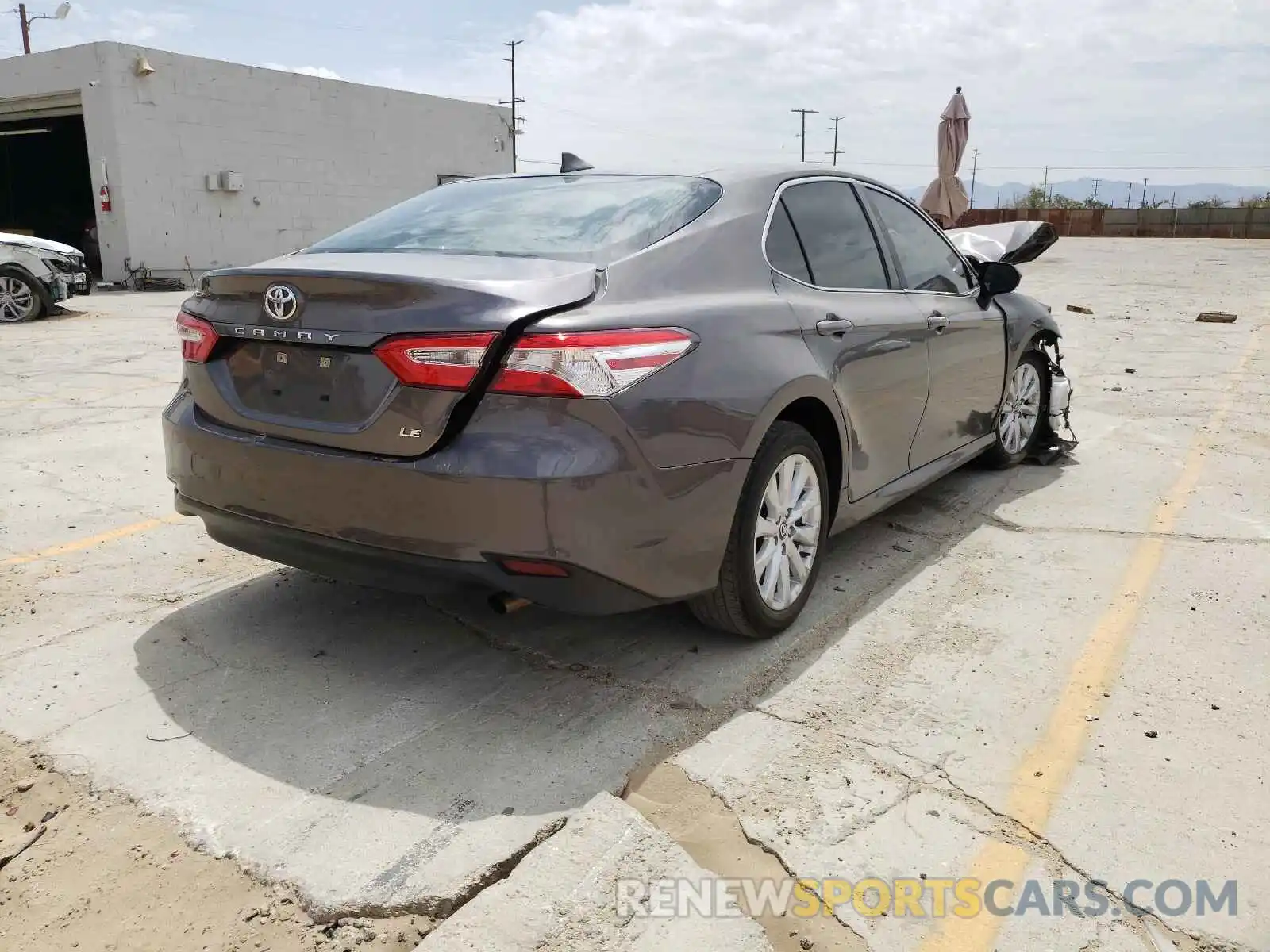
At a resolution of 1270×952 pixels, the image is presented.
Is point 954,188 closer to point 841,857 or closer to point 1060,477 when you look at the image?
point 1060,477

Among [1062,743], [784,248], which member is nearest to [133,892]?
[1062,743]

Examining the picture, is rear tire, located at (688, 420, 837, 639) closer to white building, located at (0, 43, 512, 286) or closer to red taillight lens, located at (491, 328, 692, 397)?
red taillight lens, located at (491, 328, 692, 397)

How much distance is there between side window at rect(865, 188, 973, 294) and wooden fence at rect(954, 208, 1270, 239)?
105 feet

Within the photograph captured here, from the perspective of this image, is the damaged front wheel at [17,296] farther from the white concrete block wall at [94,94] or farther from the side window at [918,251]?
the side window at [918,251]

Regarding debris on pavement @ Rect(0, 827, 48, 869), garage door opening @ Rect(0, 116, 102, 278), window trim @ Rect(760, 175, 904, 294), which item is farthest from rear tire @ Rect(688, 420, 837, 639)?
garage door opening @ Rect(0, 116, 102, 278)

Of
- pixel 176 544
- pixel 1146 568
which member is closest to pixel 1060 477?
pixel 1146 568

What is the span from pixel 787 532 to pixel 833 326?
2.52 feet

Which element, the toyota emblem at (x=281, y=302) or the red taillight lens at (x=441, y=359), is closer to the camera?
the red taillight lens at (x=441, y=359)

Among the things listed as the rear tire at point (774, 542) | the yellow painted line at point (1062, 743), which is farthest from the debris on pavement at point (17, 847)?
the yellow painted line at point (1062, 743)

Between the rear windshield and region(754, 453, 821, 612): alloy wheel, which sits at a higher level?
the rear windshield

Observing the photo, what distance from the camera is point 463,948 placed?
208 cm

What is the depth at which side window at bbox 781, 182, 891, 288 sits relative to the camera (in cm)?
378

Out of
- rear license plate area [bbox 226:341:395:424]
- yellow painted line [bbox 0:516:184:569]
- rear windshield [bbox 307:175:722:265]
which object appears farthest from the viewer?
yellow painted line [bbox 0:516:184:569]

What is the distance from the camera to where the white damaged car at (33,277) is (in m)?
12.9
